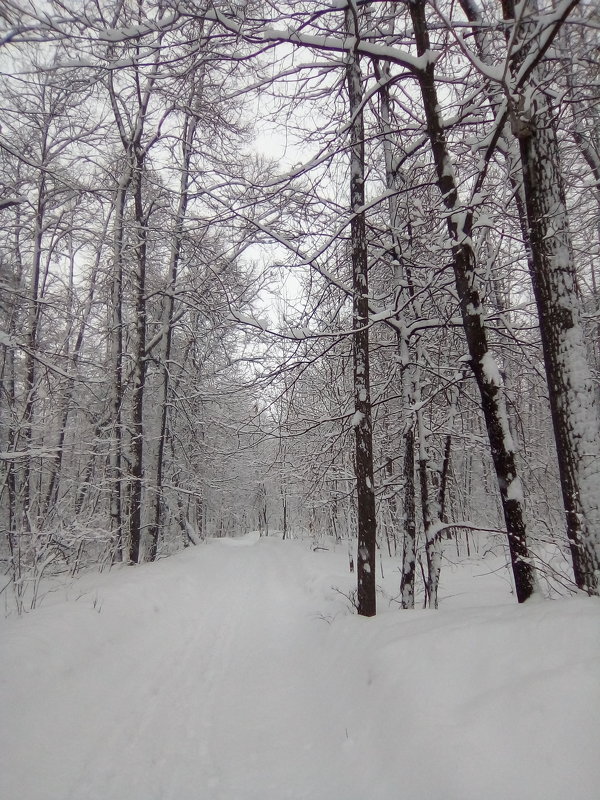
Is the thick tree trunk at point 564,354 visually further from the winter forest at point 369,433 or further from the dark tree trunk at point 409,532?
the dark tree trunk at point 409,532

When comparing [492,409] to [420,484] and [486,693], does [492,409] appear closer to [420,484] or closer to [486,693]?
[486,693]

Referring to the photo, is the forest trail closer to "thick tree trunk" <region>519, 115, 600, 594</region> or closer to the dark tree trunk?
the dark tree trunk

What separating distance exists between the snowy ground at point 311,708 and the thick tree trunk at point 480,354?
1.85 feet

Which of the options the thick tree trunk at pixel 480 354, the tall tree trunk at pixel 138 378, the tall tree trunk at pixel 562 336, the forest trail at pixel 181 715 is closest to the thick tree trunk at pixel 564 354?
the tall tree trunk at pixel 562 336

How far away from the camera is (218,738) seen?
139 inches

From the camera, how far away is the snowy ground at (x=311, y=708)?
2031mm

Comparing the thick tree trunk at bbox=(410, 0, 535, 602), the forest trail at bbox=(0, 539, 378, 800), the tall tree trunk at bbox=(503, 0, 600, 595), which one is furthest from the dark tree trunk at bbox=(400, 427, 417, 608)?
the tall tree trunk at bbox=(503, 0, 600, 595)

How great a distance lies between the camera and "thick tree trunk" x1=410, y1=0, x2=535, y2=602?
11.6 feet

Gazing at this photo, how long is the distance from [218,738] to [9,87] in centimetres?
817

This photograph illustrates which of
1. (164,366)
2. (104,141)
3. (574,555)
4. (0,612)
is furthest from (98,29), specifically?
(164,366)

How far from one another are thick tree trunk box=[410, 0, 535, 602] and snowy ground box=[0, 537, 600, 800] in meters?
0.56

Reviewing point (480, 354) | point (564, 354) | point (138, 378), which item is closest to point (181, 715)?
point (480, 354)

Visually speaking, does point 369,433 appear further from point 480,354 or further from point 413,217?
point 413,217

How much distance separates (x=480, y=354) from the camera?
149 inches
